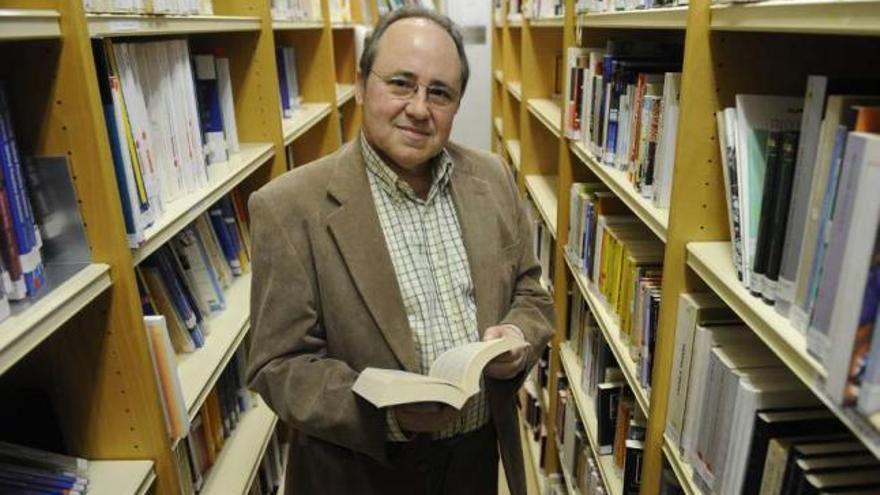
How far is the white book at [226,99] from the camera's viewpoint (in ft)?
6.48

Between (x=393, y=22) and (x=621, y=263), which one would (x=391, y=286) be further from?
(x=621, y=263)

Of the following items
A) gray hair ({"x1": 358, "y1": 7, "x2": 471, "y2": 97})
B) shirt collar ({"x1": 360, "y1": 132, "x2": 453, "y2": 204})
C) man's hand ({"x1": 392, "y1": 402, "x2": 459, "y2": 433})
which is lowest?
man's hand ({"x1": 392, "y1": 402, "x2": 459, "y2": 433})

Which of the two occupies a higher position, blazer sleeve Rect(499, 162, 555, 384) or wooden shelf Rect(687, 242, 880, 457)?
wooden shelf Rect(687, 242, 880, 457)

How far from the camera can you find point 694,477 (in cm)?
106

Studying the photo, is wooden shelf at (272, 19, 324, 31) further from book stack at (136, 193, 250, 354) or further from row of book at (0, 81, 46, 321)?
row of book at (0, 81, 46, 321)

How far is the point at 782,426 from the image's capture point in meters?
0.85

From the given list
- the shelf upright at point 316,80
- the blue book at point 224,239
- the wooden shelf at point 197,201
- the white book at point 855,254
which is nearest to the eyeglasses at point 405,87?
the wooden shelf at point 197,201

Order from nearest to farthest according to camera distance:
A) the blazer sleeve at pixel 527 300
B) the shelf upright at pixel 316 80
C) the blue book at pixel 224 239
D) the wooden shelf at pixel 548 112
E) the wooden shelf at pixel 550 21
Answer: the blazer sleeve at pixel 527 300, the blue book at pixel 224 239, the wooden shelf at pixel 550 21, the wooden shelf at pixel 548 112, the shelf upright at pixel 316 80

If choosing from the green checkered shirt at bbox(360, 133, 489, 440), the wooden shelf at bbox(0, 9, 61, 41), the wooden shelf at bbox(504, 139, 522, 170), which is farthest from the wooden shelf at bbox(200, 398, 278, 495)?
the wooden shelf at bbox(504, 139, 522, 170)

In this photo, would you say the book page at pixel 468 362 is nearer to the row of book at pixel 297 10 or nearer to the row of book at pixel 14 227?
the row of book at pixel 14 227

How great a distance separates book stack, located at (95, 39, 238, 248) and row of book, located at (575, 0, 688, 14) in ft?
3.49

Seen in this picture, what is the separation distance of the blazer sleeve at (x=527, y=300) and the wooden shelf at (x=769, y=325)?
16.6 inches

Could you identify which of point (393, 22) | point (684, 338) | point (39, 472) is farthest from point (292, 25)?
point (684, 338)

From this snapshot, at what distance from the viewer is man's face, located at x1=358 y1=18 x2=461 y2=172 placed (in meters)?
1.25
